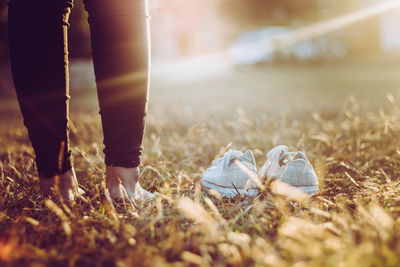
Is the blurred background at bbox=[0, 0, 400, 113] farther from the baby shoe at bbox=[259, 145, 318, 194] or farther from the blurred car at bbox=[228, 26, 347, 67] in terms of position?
the baby shoe at bbox=[259, 145, 318, 194]

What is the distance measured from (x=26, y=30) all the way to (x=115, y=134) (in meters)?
0.39

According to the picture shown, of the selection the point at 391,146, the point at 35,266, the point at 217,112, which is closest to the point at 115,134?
the point at 35,266

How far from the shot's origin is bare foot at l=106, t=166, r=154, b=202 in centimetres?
113

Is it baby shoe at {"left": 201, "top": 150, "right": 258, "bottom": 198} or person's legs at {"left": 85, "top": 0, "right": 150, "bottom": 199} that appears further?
baby shoe at {"left": 201, "top": 150, "right": 258, "bottom": 198}

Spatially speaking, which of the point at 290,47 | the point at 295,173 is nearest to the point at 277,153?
the point at 295,173

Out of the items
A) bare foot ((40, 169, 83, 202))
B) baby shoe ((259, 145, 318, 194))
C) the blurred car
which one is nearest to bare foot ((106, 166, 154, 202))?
bare foot ((40, 169, 83, 202))

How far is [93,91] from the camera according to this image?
631 cm

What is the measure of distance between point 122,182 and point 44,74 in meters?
0.41

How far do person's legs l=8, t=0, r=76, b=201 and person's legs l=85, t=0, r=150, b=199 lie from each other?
0.10 meters

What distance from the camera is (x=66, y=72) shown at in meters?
1.06

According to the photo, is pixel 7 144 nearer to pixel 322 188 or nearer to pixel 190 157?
pixel 190 157

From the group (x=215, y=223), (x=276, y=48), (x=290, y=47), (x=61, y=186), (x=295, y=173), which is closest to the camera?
(x=215, y=223)

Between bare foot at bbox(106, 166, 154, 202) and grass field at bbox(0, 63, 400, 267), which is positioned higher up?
bare foot at bbox(106, 166, 154, 202)

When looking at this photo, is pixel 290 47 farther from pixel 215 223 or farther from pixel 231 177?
pixel 215 223
